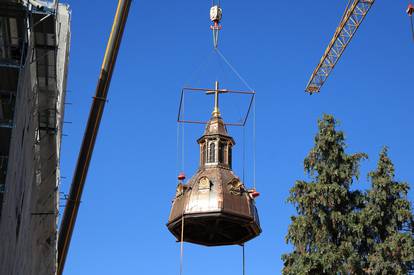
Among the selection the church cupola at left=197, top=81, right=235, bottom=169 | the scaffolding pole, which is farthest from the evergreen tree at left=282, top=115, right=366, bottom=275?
the church cupola at left=197, top=81, right=235, bottom=169

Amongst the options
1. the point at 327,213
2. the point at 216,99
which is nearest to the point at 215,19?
the point at 216,99

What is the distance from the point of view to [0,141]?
1977 centimetres

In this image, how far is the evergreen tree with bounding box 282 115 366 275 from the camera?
108ft

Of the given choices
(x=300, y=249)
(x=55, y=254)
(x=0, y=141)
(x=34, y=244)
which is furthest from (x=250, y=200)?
(x=300, y=249)

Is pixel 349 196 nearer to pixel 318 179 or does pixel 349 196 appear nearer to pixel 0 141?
pixel 318 179

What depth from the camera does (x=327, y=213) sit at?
34.5m

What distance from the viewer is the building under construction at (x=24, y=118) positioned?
61.9 ft

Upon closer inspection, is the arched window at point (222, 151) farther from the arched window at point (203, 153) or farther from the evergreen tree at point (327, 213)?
the evergreen tree at point (327, 213)

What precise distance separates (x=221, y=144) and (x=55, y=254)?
1006 centimetres

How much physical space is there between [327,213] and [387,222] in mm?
2324

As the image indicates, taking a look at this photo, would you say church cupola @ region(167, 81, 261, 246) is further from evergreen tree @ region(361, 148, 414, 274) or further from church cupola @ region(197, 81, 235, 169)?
evergreen tree @ region(361, 148, 414, 274)

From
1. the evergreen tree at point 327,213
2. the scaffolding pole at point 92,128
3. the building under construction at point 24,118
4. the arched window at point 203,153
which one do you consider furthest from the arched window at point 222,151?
the evergreen tree at point 327,213

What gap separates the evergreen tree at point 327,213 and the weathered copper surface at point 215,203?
36.3 feet

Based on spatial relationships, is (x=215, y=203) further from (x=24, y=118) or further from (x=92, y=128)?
(x=92, y=128)
